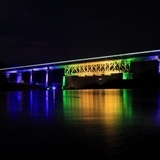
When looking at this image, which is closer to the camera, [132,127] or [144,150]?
[144,150]

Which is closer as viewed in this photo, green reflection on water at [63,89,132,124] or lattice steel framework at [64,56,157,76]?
green reflection on water at [63,89,132,124]

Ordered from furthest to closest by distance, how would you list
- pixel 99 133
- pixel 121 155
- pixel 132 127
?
1. pixel 132 127
2. pixel 99 133
3. pixel 121 155

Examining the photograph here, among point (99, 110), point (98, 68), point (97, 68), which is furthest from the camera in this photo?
point (97, 68)

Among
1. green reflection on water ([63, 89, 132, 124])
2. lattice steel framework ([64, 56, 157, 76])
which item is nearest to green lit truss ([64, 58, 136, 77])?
lattice steel framework ([64, 56, 157, 76])

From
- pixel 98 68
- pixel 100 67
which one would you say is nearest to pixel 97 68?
pixel 98 68

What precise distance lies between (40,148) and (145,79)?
3624 inches

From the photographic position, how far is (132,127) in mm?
10484

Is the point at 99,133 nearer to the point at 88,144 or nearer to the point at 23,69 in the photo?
the point at 88,144

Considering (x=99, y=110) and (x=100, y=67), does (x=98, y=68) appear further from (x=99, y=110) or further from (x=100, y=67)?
(x=99, y=110)

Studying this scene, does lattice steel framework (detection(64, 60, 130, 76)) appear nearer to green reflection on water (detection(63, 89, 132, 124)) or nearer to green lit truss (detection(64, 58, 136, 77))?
green lit truss (detection(64, 58, 136, 77))

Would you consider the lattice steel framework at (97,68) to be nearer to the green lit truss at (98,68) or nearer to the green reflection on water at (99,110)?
the green lit truss at (98,68)

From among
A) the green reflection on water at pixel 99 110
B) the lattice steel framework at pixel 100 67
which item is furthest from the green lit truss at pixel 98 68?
the green reflection on water at pixel 99 110

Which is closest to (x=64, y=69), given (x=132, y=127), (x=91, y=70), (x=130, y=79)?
(x=91, y=70)

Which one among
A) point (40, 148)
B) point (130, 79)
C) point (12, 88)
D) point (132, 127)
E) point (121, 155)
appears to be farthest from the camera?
point (130, 79)
